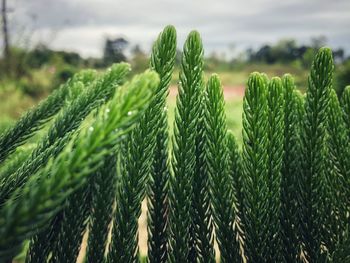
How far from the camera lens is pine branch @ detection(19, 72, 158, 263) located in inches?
21.3

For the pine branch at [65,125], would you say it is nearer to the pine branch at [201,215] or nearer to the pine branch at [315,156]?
the pine branch at [201,215]

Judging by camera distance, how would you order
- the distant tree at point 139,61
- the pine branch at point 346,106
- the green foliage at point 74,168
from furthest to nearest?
the distant tree at point 139,61
the pine branch at point 346,106
the green foliage at point 74,168

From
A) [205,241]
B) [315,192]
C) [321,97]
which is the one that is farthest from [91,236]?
[321,97]

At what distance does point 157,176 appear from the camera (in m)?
0.95

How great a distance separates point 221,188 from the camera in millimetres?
932

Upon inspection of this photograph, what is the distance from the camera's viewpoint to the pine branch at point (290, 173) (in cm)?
93

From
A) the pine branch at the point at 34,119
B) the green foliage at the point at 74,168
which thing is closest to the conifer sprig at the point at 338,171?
the green foliage at the point at 74,168

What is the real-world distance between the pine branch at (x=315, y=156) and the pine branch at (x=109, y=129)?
1.76 ft

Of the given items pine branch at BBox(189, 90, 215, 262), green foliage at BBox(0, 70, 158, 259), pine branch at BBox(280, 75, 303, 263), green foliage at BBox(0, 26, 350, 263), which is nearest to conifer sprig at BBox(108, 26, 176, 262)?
green foliage at BBox(0, 26, 350, 263)

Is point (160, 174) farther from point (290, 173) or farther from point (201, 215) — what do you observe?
point (290, 173)

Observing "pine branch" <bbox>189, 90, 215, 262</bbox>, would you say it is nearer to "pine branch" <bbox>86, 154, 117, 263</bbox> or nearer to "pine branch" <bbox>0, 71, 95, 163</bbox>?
"pine branch" <bbox>86, 154, 117, 263</bbox>

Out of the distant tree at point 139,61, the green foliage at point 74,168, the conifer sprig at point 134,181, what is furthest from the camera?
the distant tree at point 139,61

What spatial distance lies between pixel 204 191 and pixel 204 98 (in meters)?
0.26

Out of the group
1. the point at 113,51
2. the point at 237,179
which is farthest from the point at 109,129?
the point at 113,51
